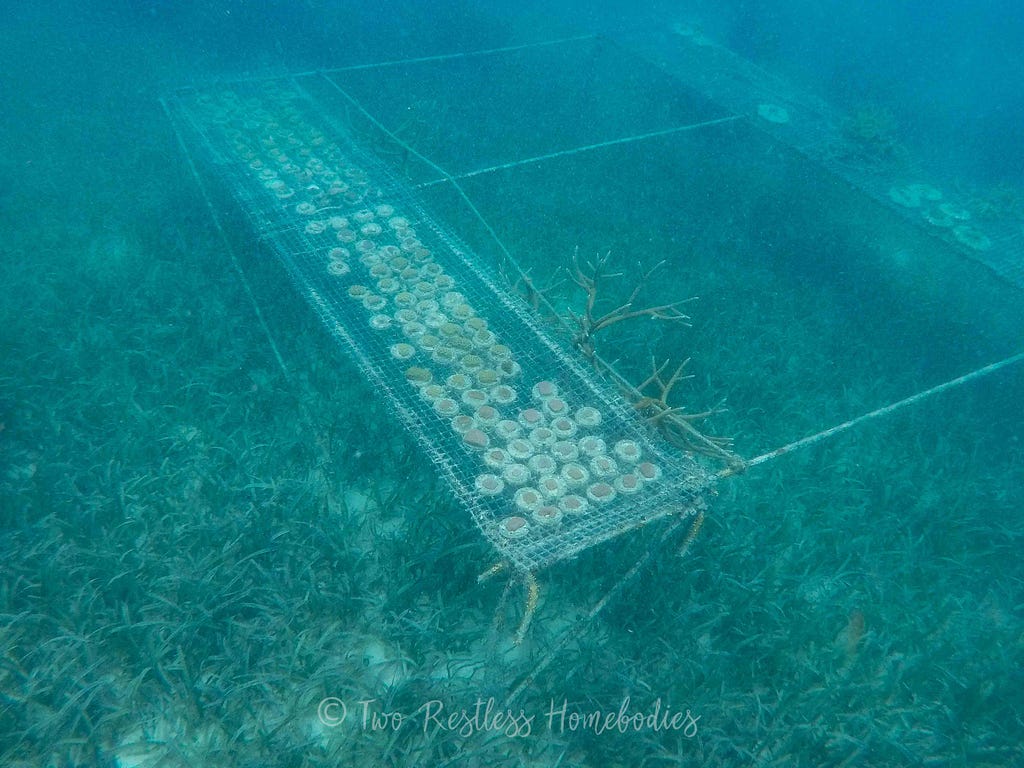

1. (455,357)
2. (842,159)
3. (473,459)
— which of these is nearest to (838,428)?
(473,459)

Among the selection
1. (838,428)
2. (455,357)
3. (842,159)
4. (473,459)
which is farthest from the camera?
(842,159)

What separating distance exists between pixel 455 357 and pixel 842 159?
28.1 ft

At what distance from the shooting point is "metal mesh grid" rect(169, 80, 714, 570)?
11.5ft

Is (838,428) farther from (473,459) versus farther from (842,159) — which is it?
(842,159)

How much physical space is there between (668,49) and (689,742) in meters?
13.8

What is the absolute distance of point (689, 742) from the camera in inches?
135

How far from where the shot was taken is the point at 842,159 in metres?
9.55

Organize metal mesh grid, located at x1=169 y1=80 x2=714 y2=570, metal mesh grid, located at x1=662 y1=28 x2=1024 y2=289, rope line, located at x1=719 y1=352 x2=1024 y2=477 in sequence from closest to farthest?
metal mesh grid, located at x1=169 y1=80 x2=714 y2=570, rope line, located at x1=719 y1=352 x2=1024 y2=477, metal mesh grid, located at x1=662 y1=28 x2=1024 y2=289

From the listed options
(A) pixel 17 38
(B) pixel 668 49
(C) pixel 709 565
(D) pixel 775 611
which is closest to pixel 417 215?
(C) pixel 709 565

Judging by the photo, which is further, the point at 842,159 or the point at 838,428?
the point at 842,159

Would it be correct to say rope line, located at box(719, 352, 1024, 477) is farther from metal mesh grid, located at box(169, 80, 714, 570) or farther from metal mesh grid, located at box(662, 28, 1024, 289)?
metal mesh grid, located at box(662, 28, 1024, 289)

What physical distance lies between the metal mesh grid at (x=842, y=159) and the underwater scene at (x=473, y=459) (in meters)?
0.13

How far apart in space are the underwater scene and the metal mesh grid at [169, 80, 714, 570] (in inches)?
1.2

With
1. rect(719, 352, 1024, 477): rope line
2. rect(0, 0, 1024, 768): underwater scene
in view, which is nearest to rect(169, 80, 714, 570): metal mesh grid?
rect(0, 0, 1024, 768): underwater scene
